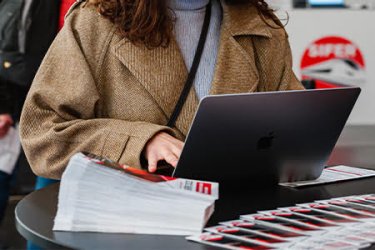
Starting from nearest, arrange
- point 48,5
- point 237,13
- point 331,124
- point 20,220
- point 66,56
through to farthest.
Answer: point 20,220 < point 331,124 < point 66,56 < point 237,13 < point 48,5

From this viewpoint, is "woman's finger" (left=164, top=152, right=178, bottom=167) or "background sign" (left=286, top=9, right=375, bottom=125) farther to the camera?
"background sign" (left=286, top=9, right=375, bottom=125)

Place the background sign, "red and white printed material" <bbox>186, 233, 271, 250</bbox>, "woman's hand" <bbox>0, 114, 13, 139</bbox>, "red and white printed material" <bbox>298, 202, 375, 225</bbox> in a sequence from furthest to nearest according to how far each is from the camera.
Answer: the background sign → "woman's hand" <bbox>0, 114, 13, 139</bbox> → "red and white printed material" <bbox>298, 202, 375, 225</bbox> → "red and white printed material" <bbox>186, 233, 271, 250</bbox>

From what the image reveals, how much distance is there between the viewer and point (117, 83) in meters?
1.71

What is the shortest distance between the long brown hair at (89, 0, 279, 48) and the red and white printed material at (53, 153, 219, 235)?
63 cm

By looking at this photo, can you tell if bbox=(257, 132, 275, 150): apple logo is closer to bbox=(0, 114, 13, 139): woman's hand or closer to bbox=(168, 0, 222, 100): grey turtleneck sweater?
bbox=(168, 0, 222, 100): grey turtleneck sweater

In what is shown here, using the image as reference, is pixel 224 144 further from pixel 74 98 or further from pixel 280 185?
pixel 74 98

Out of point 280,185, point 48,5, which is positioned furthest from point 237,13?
point 48,5

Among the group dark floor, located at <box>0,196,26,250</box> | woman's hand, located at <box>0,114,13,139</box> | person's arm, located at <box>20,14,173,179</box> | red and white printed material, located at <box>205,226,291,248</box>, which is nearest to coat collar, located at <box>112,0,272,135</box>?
person's arm, located at <box>20,14,173,179</box>

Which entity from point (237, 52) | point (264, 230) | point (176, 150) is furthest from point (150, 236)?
point (237, 52)

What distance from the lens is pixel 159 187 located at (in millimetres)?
1119

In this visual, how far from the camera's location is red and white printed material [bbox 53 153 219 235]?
3.65ft

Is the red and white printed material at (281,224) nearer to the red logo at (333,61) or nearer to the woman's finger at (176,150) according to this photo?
the woman's finger at (176,150)

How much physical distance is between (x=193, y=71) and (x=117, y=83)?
0.59 feet

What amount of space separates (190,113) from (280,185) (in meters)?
0.27
